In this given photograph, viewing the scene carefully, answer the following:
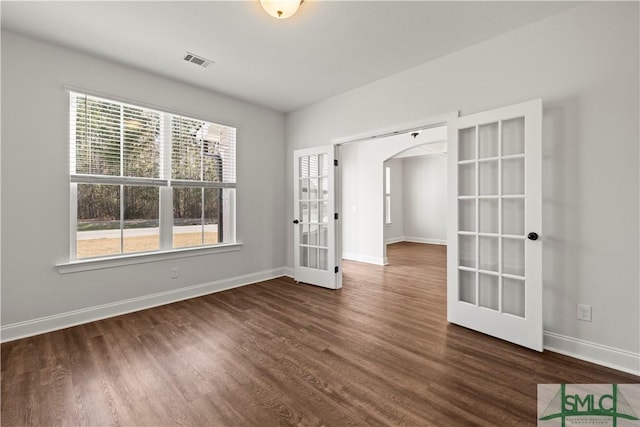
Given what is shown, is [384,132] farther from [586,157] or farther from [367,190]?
[367,190]

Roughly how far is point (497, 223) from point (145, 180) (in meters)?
3.87

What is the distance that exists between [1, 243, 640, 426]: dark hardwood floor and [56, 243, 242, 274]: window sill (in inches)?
23.1

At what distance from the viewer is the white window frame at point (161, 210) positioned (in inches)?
113

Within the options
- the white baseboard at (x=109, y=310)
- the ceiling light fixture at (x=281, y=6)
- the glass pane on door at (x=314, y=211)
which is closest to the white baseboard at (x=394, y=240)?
the glass pane on door at (x=314, y=211)

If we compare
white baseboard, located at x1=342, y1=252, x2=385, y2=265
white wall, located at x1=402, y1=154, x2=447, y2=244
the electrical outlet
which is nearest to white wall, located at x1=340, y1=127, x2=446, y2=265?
white baseboard, located at x1=342, y1=252, x2=385, y2=265

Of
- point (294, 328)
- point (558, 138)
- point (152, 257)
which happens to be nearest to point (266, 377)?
point (294, 328)

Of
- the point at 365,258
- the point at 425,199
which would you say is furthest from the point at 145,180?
the point at 425,199

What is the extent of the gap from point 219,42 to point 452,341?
3.59 meters

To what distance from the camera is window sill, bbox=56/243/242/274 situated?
2.85 m

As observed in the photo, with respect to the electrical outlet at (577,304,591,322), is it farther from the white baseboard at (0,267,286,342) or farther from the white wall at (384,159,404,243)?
the white wall at (384,159,404,243)

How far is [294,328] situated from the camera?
278 centimetres

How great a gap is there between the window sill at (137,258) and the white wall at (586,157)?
147 inches

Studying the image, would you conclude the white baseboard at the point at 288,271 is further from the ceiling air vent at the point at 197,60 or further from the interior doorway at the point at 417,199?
the interior doorway at the point at 417,199

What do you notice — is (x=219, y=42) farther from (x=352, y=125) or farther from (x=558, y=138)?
(x=558, y=138)
